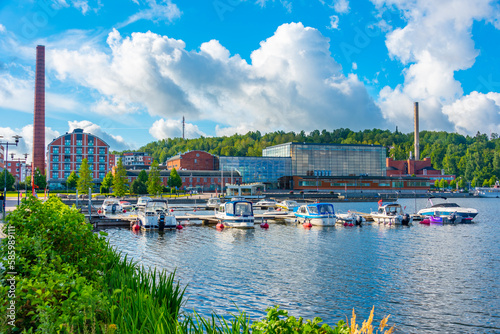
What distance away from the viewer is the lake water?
1712cm

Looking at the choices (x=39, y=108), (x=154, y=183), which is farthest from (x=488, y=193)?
(x=39, y=108)

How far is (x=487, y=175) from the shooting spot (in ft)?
652

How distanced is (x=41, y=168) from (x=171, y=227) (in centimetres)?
10141

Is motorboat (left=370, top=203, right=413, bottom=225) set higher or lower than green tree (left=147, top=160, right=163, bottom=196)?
lower

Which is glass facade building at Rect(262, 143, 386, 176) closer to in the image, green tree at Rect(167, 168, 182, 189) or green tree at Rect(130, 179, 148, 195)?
green tree at Rect(167, 168, 182, 189)

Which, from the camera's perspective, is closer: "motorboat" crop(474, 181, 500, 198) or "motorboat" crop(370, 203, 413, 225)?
"motorboat" crop(370, 203, 413, 225)

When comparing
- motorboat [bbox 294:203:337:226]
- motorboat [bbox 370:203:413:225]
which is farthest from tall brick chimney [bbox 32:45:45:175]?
motorboat [bbox 370:203:413:225]

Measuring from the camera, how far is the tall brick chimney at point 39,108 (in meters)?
122

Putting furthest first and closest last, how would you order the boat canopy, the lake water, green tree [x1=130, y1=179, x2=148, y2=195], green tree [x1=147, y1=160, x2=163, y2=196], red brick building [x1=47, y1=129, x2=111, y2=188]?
red brick building [x1=47, y1=129, x2=111, y2=188]
green tree [x1=130, y1=179, x2=148, y2=195]
green tree [x1=147, y1=160, x2=163, y2=196]
the boat canopy
the lake water

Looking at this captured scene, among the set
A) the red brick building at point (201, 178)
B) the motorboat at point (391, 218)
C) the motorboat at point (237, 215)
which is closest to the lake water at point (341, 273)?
the motorboat at point (237, 215)

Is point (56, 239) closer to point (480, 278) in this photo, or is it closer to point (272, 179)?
point (480, 278)

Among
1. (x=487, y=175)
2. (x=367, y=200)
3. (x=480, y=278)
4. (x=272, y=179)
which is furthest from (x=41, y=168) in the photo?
(x=487, y=175)

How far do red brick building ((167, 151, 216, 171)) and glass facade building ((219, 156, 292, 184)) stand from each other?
1123 cm

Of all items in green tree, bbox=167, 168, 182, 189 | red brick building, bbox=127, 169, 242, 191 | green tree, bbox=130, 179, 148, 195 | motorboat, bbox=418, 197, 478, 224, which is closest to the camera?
motorboat, bbox=418, 197, 478, 224
